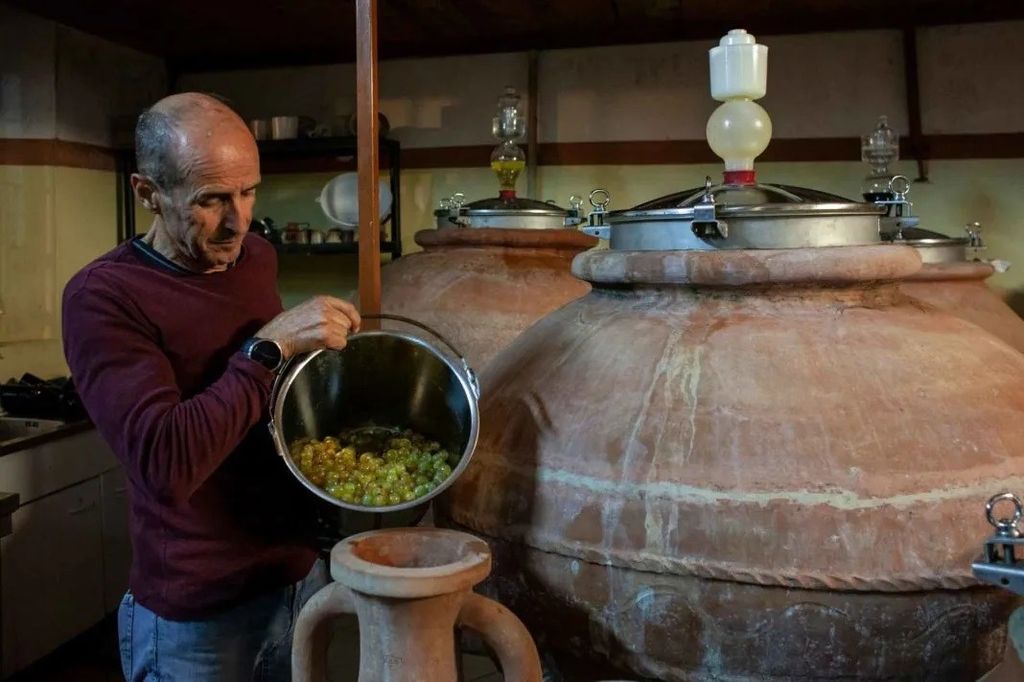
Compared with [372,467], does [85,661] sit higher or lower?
lower

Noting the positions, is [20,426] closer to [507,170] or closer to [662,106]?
[507,170]

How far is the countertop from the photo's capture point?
2895 millimetres

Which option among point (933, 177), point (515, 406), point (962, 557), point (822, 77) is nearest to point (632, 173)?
point (822, 77)

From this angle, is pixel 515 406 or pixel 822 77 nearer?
pixel 515 406

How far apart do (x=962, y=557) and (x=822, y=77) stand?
307 centimetres

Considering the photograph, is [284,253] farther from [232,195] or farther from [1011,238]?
[1011,238]

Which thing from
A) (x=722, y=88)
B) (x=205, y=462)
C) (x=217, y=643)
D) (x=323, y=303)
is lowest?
(x=217, y=643)

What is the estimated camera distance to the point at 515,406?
1.60 meters

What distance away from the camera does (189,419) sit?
130 cm

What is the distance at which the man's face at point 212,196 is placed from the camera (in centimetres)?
141

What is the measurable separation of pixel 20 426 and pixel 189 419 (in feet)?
7.76

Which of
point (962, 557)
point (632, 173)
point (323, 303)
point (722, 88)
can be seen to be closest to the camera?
point (962, 557)

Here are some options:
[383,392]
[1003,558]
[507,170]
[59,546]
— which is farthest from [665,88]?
[1003,558]

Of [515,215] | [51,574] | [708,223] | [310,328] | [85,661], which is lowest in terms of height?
[85,661]
